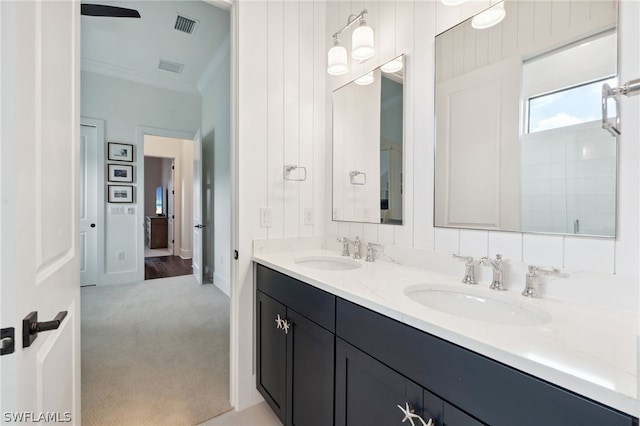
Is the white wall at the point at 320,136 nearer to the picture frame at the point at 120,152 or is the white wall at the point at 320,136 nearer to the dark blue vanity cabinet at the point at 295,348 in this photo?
the dark blue vanity cabinet at the point at 295,348

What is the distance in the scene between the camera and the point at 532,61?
3.47 ft

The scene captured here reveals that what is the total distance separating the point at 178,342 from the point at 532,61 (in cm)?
299

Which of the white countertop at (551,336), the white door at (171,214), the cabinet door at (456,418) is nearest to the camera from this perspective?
the white countertop at (551,336)

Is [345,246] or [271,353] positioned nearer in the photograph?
[271,353]

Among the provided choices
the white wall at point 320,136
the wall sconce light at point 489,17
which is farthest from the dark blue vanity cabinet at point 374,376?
the wall sconce light at point 489,17

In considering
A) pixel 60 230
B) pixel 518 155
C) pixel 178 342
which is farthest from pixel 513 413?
pixel 178 342

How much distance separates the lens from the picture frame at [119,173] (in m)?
4.04

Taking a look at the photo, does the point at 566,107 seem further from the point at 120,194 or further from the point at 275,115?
the point at 120,194

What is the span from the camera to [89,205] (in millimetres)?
3895

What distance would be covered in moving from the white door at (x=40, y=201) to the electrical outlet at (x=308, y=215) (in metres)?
1.23

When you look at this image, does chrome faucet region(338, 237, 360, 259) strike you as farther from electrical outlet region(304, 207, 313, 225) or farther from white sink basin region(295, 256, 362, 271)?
electrical outlet region(304, 207, 313, 225)

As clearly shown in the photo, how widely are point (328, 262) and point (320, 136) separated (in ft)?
2.97

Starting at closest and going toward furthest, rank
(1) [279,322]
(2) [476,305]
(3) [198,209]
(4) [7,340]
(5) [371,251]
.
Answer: (4) [7,340]
(2) [476,305]
(1) [279,322]
(5) [371,251]
(3) [198,209]

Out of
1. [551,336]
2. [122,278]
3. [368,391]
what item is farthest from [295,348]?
[122,278]
